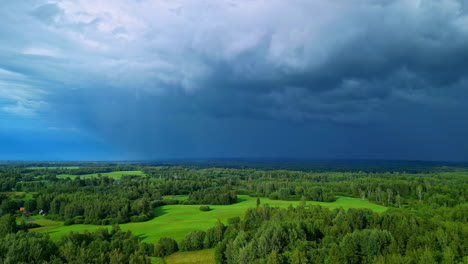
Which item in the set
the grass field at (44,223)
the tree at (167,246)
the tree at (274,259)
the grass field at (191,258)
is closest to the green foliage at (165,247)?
the tree at (167,246)

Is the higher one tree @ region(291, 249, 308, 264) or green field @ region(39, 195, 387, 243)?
tree @ region(291, 249, 308, 264)

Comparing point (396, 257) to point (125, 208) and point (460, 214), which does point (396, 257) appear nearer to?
point (460, 214)

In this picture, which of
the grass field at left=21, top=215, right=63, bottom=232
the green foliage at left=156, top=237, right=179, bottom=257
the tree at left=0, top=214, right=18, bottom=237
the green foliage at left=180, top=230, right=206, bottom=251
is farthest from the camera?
the grass field at left=21, top=215, right=63, bottom=232

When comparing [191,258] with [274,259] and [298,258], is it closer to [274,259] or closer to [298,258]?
[274,259]

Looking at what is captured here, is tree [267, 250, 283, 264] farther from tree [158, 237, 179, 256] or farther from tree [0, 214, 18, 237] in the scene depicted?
tree [0, 214, 18, 237]

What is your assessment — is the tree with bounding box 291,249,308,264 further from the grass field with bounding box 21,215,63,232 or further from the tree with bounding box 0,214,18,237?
the grass field with bounding box 21,215,63,232

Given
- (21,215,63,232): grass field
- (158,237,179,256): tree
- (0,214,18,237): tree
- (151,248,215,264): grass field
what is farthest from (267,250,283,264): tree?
(21,215,63,232): grass field

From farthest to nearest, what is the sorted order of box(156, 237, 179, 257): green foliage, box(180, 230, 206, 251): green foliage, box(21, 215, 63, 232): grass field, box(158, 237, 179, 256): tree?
box(21, 215, 63, 232): grass field → box(180, 230, 206, 251): green foliage → box(158, 237, 179, 256): tree → box(156, 237, 179, 257): green foliage

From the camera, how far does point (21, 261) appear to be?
31109mm

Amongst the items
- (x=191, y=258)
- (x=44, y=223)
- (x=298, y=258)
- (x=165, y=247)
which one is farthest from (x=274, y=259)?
(x=44, y=223)

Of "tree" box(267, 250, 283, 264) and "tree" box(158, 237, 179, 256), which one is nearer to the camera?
"tree" box(267, 250, 283, 264)

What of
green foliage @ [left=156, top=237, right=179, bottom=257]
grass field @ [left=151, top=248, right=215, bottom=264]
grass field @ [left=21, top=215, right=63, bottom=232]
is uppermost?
green foliage @ [left=156, top=237, right=179, bottom=257]

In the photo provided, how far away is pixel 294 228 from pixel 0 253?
40993mm

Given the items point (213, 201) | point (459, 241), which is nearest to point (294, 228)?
point (459, 241)
